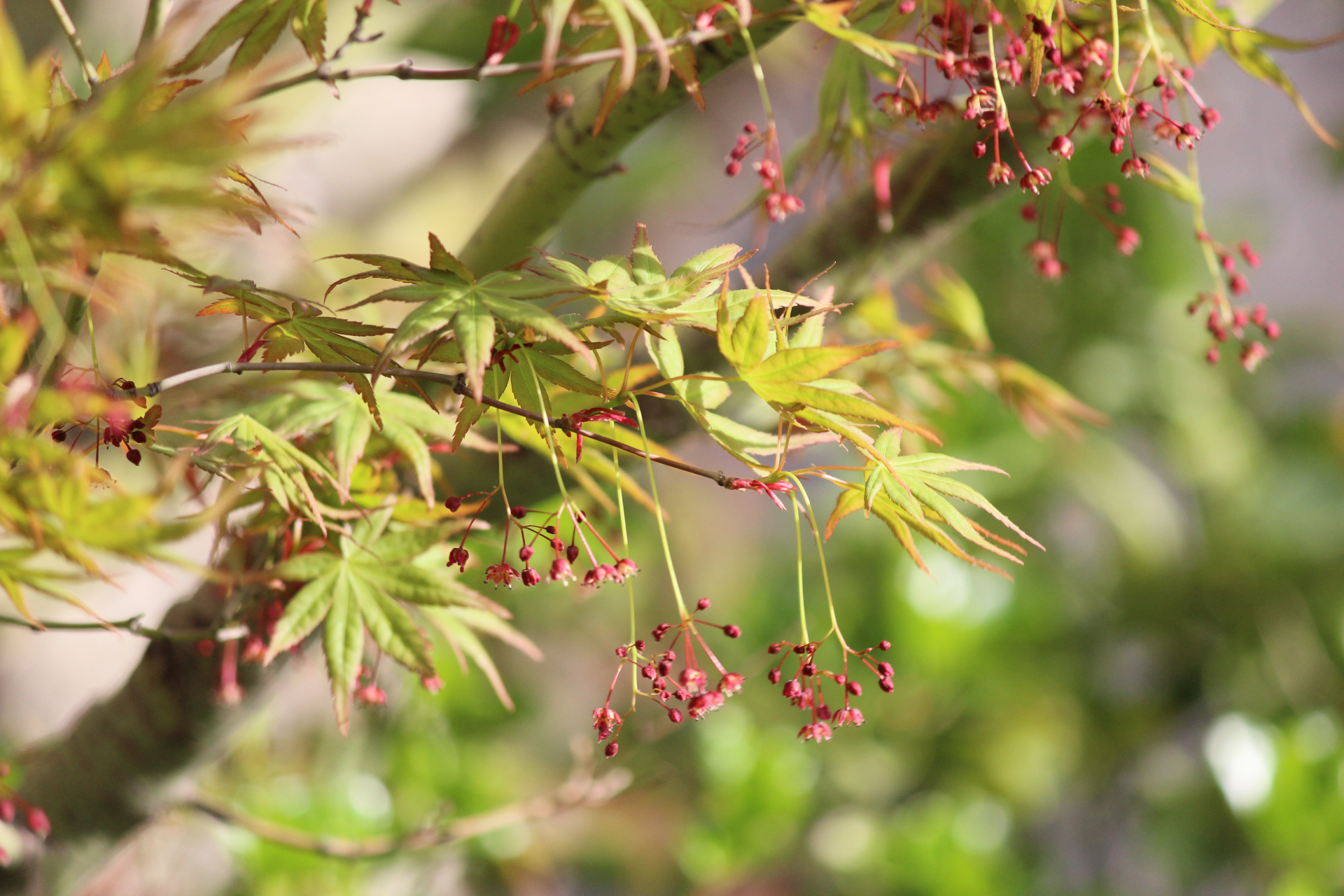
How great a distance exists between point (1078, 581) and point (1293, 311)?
0.72 meters

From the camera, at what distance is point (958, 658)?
1.20 meters

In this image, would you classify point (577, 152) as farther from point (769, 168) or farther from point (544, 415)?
point (544, 415)

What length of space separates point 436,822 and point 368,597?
28 centimetres

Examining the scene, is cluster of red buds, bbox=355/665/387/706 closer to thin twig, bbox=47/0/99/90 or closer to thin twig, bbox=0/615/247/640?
thin twig, bbox=0/615/247/640

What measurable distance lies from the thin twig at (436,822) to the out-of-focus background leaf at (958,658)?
1.12ft

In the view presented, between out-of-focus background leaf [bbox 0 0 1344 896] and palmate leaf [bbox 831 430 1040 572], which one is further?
out-of-focus background leaf [bbox 0 0 1344 896]

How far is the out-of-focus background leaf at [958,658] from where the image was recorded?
3.46ft

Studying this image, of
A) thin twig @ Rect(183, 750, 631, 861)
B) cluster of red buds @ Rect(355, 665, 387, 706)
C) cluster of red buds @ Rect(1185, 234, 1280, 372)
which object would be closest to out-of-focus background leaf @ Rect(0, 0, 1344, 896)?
thin twig @ Rect(183, 750, 631, 861)

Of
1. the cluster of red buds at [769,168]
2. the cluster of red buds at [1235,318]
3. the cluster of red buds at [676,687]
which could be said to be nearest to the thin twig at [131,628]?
the cluster of red buds at [676,687]

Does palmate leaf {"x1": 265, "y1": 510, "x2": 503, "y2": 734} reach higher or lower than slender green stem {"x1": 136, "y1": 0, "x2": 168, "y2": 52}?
lower

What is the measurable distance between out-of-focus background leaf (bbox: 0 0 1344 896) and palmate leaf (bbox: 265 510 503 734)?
1.87ft

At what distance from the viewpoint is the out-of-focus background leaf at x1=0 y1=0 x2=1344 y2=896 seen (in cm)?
106

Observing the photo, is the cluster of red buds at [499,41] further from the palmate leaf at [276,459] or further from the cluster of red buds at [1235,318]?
the cluster of red buds at [1235,318]

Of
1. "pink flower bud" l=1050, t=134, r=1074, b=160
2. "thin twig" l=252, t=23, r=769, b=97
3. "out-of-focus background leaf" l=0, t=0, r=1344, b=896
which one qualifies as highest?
"thin twig" l=252, t=23, r=769, b=97
